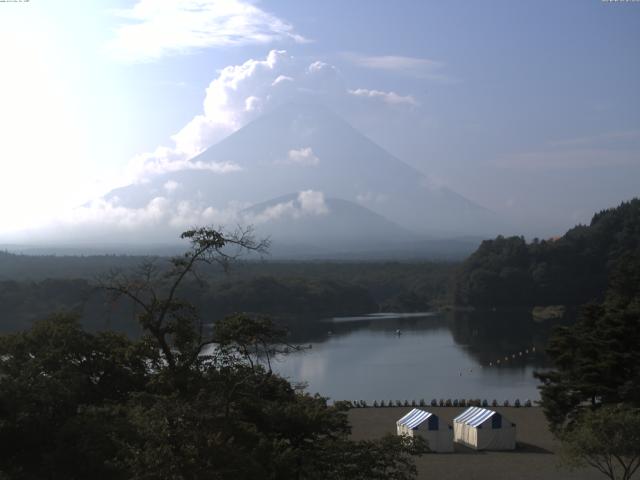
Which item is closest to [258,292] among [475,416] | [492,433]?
[475,416]

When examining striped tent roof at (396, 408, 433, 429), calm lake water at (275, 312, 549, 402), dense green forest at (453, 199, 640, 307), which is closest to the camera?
striped tent roof at (396, 408, 433, 429)

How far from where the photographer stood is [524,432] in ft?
47.5

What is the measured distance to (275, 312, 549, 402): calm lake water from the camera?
865 inches

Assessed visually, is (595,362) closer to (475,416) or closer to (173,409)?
(475,416)

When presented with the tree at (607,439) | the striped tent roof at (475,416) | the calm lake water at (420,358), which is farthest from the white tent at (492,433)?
the tree at (607,439)

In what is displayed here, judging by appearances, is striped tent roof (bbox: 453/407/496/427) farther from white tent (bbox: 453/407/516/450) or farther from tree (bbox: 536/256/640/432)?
tree (bbox: 536/256/640/432)

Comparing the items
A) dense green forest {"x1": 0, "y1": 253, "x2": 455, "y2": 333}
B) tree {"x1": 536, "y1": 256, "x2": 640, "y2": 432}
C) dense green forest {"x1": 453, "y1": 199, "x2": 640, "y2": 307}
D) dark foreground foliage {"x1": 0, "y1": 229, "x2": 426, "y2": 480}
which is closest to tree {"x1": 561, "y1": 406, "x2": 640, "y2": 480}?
tree {"x1": 536, "y1": 256, "x2": 640, "y2": 432}

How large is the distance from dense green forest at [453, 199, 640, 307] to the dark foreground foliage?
42470 millimetres

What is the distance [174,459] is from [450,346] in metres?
28.3

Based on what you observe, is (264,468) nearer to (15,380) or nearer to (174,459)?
(174,459)

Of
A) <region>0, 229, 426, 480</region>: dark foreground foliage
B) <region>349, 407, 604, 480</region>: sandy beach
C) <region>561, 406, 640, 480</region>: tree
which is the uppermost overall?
<region>0, 229, 426, 480</region>: dark foreground foliage

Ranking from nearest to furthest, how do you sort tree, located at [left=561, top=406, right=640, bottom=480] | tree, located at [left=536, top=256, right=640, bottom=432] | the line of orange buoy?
tree, located at [left=561, top=406, right=640, bottom=480] < tree, located at [left=536, top=256, right=640, bottom=432] < the line of orange buoy

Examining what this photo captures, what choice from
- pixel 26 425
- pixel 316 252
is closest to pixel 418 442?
pixel 26 425

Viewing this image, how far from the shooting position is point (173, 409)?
16.6ft
